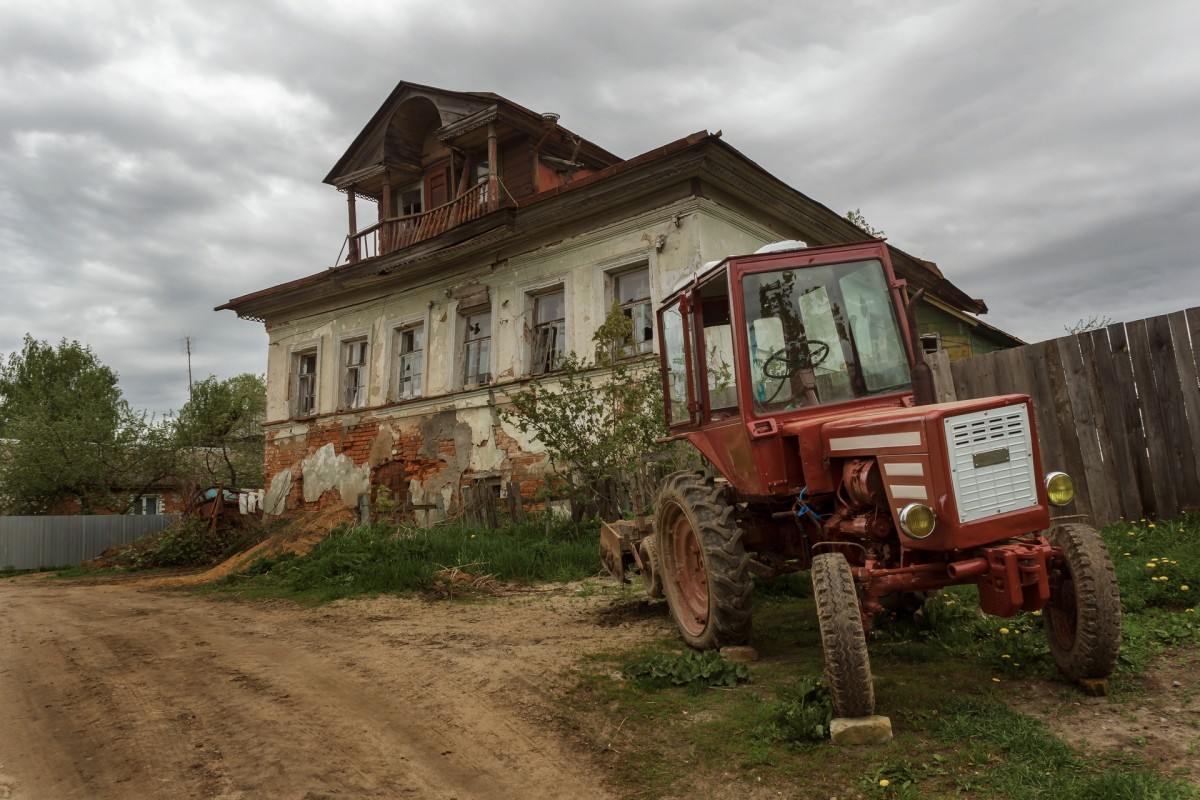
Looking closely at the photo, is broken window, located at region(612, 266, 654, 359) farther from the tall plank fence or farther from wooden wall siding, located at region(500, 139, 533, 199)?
the tall plank fence

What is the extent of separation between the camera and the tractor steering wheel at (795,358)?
177 inches

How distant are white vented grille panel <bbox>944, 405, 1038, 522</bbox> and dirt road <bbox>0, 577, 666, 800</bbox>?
6.54 ft

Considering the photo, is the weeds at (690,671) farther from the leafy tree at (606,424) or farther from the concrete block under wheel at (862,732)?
the leafy tree at (606,424)

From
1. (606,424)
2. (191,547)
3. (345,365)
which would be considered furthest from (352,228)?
(606,424)

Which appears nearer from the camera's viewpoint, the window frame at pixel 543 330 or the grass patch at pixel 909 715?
the grass patch at pixel 909 715

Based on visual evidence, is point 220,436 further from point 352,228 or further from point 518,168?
point 518,168

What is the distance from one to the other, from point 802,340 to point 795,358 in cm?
12

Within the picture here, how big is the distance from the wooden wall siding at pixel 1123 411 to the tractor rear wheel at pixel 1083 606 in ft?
10.1

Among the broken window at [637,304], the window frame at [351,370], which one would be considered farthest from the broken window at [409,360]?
the broken window at [637,304]

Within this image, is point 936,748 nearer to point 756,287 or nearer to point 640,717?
point 640,717

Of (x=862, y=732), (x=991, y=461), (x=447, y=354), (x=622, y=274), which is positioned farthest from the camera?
(x=447, y=354)

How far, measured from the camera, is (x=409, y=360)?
16.3 metres

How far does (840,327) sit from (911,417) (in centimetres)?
125

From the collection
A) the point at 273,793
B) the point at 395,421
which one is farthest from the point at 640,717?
the point at 395,421
